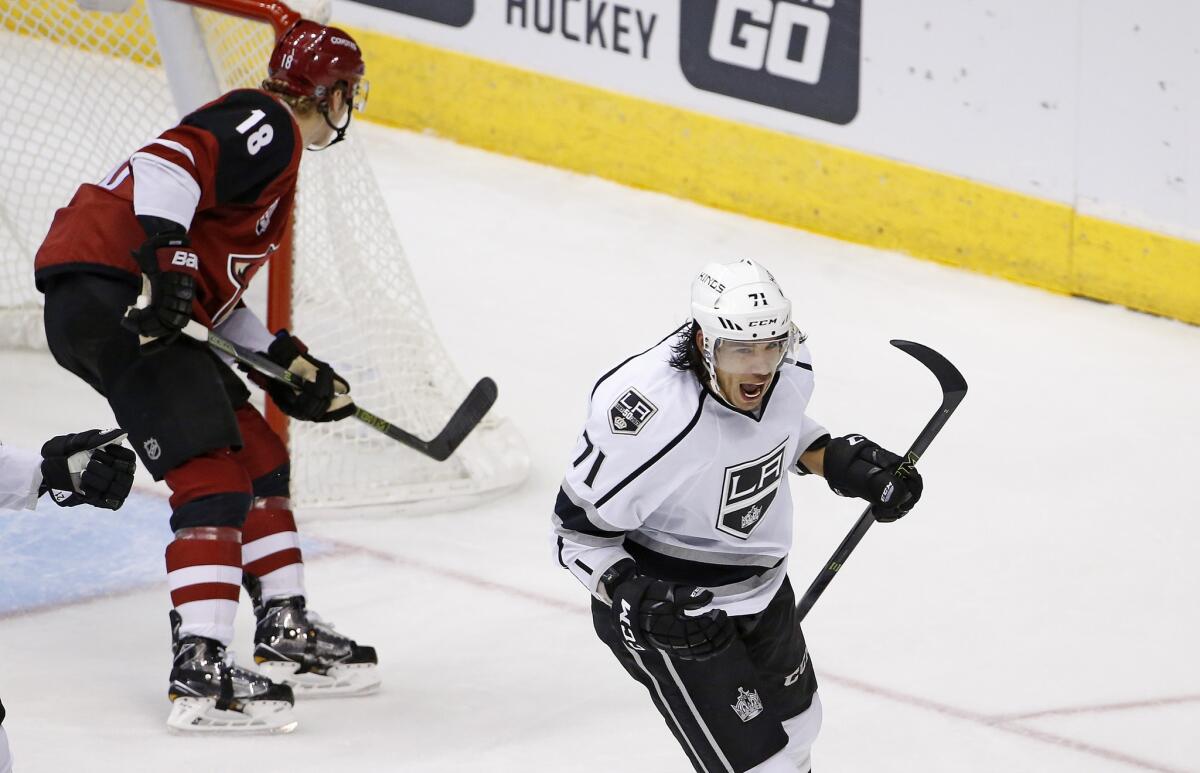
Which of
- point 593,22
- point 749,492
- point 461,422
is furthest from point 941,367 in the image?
point 593,22

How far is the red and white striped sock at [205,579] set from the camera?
131 inches

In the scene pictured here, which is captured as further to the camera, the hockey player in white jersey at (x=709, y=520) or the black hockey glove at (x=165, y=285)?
the black hockey glove at (x=165, y=285)

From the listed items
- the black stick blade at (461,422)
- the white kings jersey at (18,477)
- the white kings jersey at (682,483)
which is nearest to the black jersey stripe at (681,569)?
the white kings jersey at (682,483)

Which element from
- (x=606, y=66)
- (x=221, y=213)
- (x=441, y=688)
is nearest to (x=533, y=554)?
(x=441, y=688)

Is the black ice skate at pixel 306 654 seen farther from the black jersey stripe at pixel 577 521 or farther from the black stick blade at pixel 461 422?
the black jersey stripe at pixel 577 521

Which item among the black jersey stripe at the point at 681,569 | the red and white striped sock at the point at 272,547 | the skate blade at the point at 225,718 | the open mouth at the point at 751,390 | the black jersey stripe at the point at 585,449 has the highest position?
the open mouth at the point at 751,390

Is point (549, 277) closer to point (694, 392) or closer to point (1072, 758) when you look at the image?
point (1072, 758)

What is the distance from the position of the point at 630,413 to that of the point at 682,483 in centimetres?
13

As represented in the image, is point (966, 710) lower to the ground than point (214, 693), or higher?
lower

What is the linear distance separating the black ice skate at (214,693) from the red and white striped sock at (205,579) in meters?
0.03

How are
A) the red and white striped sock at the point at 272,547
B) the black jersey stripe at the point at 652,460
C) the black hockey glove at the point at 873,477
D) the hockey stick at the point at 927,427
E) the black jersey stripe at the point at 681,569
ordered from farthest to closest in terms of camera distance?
1. the red and white striped sock at the point at 272,547
2. the hockey stick at the point at 927,427
3. the black hockey glove at the point at 873,477
4. the black jersey stripe at the point at 681,569
5. the black jersey stripe at the point at 652,460

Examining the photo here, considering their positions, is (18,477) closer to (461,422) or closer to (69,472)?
(69,472)

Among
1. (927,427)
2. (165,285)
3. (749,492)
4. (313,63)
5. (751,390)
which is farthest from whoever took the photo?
(313,63)

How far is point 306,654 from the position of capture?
3.65m
